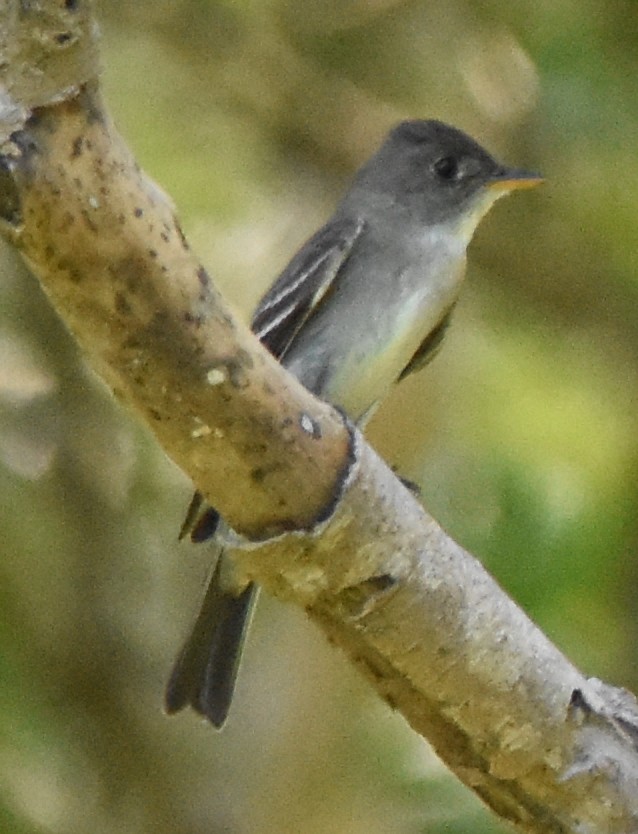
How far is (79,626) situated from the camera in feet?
7.30

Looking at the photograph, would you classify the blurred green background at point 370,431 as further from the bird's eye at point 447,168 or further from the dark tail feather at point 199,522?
the dark tail feather at point 199,522

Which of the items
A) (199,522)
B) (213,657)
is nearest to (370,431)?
(213,657)

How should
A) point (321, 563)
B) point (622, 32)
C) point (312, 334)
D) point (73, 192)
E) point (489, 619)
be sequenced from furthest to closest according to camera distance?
point (622, 32) → point (312, 334) → point (489, 619) → point (321, 563) → point (73, 192)

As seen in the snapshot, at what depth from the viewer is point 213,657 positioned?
1.62 m

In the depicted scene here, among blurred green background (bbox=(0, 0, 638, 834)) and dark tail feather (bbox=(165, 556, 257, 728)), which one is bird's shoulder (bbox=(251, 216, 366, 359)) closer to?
dark tail feather (bbox=(165, 556, 257, 728))

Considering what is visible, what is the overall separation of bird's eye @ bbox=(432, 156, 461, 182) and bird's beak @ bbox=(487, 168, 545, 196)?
58 millimetres

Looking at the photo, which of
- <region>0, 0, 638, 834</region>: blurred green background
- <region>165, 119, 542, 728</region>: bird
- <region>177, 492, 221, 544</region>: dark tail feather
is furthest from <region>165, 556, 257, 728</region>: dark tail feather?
<region>0, 0, 638, 834</region>: blurred green background

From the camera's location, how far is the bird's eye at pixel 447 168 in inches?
70.8

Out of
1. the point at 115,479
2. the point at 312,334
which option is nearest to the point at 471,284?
the point at 115,479

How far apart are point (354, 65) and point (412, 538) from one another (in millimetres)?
1291

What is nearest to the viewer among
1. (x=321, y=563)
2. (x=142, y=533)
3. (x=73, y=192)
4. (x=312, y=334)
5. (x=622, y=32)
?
(x=73, y=192)

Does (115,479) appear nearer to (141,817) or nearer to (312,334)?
(141,817)

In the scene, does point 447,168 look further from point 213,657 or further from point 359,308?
point 213,657

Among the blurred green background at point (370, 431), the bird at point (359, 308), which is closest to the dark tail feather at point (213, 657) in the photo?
the bird at point (359, 308)
